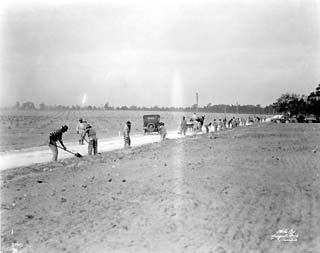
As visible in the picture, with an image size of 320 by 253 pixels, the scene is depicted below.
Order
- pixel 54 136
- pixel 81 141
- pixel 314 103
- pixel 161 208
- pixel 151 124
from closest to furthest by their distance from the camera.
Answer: pixel 161 208
pixel 54 136
pixel 81 141
pixel 151 124
pixel 314 103

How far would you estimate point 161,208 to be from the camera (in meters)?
7.39

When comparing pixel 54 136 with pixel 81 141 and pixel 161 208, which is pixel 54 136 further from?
pixel 161 208

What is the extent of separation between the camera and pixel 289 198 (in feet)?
26.0

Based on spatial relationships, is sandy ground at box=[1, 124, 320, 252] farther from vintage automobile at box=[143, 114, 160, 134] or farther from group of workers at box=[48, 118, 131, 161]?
vintage automobile at box=[143, 114, 160, 134]

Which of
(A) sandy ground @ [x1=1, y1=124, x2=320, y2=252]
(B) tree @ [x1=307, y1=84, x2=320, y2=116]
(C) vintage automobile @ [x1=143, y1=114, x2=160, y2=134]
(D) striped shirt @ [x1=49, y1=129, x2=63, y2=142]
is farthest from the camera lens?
(B) tree @ [x1=307, y1=84, x2=320, y2=116]

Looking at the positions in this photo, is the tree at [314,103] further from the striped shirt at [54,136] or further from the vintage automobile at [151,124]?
the striped shirt at [54,136]

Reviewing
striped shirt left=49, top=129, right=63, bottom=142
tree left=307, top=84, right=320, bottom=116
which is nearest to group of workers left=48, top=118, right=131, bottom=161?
striped shirt left=49, top=129, right=63, bottom=142

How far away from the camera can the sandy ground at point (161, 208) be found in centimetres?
596

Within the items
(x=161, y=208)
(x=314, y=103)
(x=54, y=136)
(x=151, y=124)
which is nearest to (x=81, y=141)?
(x=54, y=136)

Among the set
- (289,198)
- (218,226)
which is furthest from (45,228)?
(289,198)

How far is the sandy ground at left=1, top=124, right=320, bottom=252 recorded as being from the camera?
19.5 ft

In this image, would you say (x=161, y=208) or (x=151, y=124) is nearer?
(x=161, y=208)

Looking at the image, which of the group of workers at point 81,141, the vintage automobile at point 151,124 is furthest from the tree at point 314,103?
the group of workers at point 81,141

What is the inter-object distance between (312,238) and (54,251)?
12.6ft
